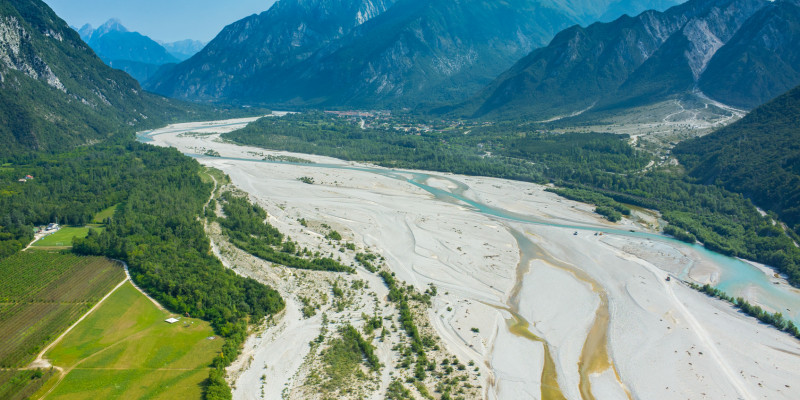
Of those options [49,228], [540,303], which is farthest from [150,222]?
[540,303]

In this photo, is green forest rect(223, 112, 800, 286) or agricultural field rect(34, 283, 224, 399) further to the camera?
green forest rect(223, 112, 800, 286)

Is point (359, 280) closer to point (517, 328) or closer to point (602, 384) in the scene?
point (517, 328)

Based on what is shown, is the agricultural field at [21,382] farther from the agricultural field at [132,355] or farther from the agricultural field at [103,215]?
the agricultural field at [103,215]

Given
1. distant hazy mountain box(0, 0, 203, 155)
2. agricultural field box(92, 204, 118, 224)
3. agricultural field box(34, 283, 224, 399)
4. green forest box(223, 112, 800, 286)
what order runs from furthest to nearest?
1. distant hazy mountain box(0, 0, 203, 155)
2. agricultural field box(92, 204, 118, 224)
3. green forest box(223, 112, 800, 286)
4. agricultural field box(34, 283, 224, 399)

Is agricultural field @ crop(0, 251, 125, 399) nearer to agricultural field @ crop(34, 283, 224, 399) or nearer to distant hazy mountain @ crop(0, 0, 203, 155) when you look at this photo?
agricultural field @ crop(34, 283, 224, 399)

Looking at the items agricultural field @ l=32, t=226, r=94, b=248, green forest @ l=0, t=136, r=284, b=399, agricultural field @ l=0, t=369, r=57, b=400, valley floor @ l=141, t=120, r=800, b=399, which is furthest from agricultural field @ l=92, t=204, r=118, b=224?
agricultural field @ l=0, t=369, r=57, b=400

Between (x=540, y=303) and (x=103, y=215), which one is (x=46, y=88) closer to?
(x=103, y=215)
